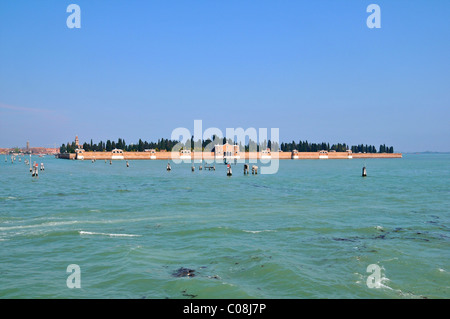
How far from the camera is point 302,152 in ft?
612

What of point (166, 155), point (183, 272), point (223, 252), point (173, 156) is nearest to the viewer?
point (183, 272)

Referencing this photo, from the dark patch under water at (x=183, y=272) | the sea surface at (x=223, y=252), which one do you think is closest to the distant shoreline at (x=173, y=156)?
the sea surface at (x=223, y=252)

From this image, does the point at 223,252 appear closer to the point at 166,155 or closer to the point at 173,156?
the point at 166,155

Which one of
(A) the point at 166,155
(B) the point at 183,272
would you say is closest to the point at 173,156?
(A) the point at 166,155

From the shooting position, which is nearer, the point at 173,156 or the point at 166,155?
the point at 166,155

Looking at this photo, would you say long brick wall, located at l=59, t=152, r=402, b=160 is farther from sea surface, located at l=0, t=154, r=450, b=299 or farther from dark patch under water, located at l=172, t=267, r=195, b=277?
dark patch under water, located at l=172, t=267, r=195, b=277

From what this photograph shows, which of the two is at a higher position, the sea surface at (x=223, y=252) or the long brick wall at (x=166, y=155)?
the long brick wall at (x=166, y=155)

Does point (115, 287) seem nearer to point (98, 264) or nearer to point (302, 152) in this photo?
point (98, 264)

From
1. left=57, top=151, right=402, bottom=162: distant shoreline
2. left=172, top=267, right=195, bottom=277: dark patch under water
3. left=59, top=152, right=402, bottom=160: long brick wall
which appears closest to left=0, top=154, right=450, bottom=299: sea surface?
left=172, top=267, right=195, bottom=277: dark patch under water

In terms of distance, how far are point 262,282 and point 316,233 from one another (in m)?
6.59

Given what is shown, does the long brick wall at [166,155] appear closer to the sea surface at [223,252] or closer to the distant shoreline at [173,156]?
the distant shoreline at [173,156]

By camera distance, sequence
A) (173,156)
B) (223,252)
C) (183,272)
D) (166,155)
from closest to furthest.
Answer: (183,272) < (223,252) < (166,155) < (173,156)
